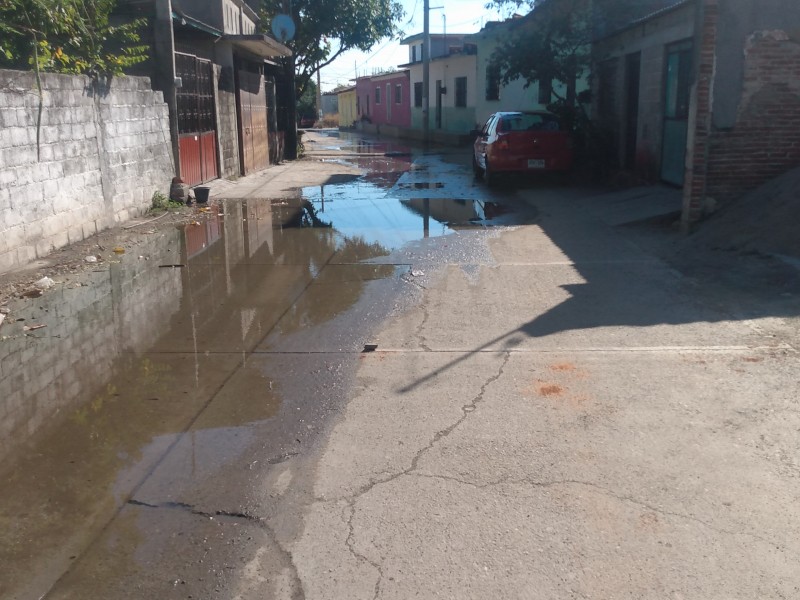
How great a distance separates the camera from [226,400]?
16.1 feet

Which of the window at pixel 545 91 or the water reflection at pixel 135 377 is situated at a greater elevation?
the window at pixel 545 91

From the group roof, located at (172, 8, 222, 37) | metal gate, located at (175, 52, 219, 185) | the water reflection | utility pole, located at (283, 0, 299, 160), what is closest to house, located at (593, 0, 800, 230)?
the water reflection

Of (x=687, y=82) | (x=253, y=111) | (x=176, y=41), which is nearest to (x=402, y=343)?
(x=687, y=82)

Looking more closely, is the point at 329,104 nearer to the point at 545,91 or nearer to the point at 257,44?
the point at 545,91

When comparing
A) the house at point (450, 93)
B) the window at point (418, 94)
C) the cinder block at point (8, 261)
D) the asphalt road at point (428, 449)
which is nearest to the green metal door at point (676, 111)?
the asphalt road at point (428, 449)

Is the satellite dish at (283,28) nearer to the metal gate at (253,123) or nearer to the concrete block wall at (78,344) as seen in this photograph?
the metal gate at (253,123)

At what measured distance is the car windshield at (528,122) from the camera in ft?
52.6

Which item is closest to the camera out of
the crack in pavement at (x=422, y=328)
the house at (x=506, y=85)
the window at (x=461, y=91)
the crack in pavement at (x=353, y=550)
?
the crack in pavement at (x=353, y=550)

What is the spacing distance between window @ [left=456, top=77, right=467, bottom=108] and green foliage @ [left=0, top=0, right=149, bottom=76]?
26389mm

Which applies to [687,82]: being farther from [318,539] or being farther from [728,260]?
[318,539]

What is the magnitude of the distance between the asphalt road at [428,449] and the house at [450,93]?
2744cm

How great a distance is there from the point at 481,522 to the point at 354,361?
236 cm

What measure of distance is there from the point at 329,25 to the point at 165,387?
2646 cm

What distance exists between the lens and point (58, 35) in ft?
32.7
